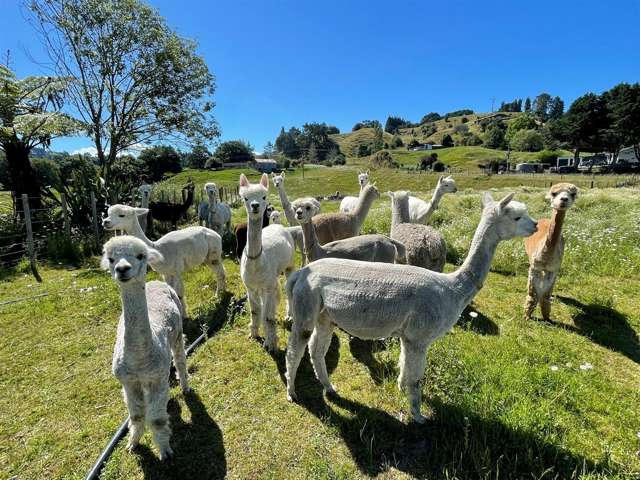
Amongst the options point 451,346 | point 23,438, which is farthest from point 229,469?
point 451,346

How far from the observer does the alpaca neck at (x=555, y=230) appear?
5574 mm

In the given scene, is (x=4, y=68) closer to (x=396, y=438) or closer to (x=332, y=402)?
(x=332, y=402)

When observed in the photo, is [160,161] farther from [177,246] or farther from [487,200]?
[487,200]

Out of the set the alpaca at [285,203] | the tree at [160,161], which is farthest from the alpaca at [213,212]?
the tree at [160,161]

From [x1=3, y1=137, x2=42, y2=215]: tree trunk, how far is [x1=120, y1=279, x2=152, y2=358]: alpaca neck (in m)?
11.8

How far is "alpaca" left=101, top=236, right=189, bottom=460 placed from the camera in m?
2.70

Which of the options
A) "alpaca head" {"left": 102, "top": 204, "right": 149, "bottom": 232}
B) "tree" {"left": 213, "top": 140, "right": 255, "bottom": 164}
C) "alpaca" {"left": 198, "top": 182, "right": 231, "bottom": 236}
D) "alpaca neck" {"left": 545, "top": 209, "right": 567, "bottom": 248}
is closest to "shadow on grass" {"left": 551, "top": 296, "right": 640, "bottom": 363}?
"alpaca neck" {"left": 545, "top": 209, "right": 567, "bottom": 248}

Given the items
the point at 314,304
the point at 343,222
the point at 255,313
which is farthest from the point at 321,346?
the point at 343,222

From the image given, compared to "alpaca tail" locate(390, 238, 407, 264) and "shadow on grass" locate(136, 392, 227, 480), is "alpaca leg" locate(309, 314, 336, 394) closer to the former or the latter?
"shadow on grass" locate(136, 392, 227, 480)

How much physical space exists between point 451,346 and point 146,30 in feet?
69.0

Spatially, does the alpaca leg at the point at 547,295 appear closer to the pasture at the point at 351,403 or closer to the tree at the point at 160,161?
the pasture at the point at 351,403

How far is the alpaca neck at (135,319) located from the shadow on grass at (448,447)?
220cm

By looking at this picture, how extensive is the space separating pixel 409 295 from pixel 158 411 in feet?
9.07

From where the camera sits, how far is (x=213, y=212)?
1185 cm
